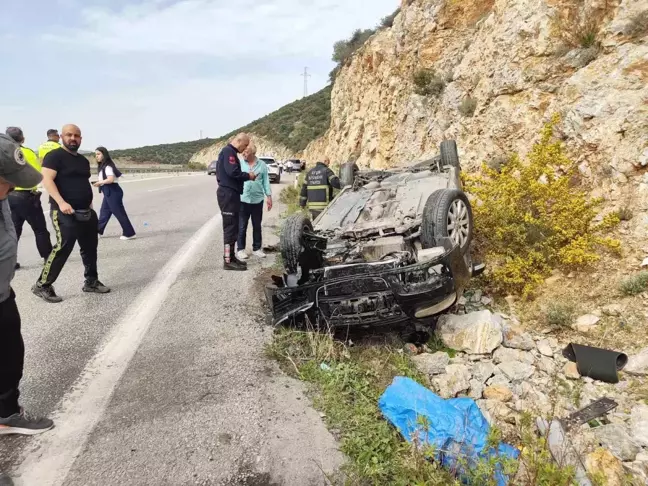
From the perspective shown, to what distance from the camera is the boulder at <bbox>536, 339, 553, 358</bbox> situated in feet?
12.0

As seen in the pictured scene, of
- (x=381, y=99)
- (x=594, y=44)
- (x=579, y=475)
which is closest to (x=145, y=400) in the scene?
(x=579, y=475)

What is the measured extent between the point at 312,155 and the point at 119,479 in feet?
111

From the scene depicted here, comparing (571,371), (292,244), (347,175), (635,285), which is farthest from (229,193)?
(635,285)

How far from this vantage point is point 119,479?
2146 mm

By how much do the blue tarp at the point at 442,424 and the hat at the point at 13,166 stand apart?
245cm

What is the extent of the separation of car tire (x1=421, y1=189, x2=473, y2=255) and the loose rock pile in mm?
771

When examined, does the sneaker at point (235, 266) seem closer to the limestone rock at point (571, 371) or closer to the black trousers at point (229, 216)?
the black trousers at point (229, 216)

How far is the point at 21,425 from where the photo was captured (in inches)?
96.5

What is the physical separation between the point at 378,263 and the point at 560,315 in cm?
178

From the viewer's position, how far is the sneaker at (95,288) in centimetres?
476

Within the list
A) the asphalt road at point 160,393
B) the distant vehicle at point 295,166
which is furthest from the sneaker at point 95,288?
the distant vehicle at point 295,166

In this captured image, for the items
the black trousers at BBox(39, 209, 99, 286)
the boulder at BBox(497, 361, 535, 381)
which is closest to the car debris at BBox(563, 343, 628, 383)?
the boulder at BBox(497, 361, 535, 381)

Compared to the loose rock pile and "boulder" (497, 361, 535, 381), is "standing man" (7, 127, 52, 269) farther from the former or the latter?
"boulder" (497, 361, 535, 381)

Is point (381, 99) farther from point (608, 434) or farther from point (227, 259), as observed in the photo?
point (608, 434)
